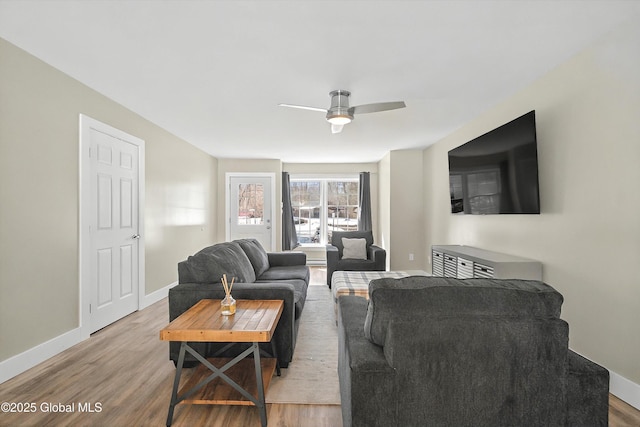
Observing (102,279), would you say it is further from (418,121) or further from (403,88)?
(418,121)

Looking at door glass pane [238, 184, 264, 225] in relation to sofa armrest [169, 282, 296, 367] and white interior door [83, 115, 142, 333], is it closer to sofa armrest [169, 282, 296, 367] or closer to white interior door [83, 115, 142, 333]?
white interior door [83, 115, 142, 333]

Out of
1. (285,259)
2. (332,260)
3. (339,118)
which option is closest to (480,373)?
(339,118)

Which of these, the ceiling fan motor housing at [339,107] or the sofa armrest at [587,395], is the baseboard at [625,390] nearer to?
the sofa armrest at [587,395]

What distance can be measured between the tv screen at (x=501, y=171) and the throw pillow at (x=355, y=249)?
1.73 metres

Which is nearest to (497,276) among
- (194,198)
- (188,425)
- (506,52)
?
(506,52)

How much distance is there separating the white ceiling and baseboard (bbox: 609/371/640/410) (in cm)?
226

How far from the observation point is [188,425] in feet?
5.81

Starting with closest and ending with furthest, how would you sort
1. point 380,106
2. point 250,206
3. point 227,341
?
1. point 227,341
2. point 380,106
3. point 250,206

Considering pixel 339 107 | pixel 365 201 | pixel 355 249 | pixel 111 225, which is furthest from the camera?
pixel 365 201

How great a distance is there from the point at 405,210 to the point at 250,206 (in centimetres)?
332

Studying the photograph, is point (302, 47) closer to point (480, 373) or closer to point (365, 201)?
point (480, 373)

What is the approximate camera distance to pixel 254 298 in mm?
2416

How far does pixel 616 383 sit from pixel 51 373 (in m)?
3.89

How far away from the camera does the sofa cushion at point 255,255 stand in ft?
12.2
